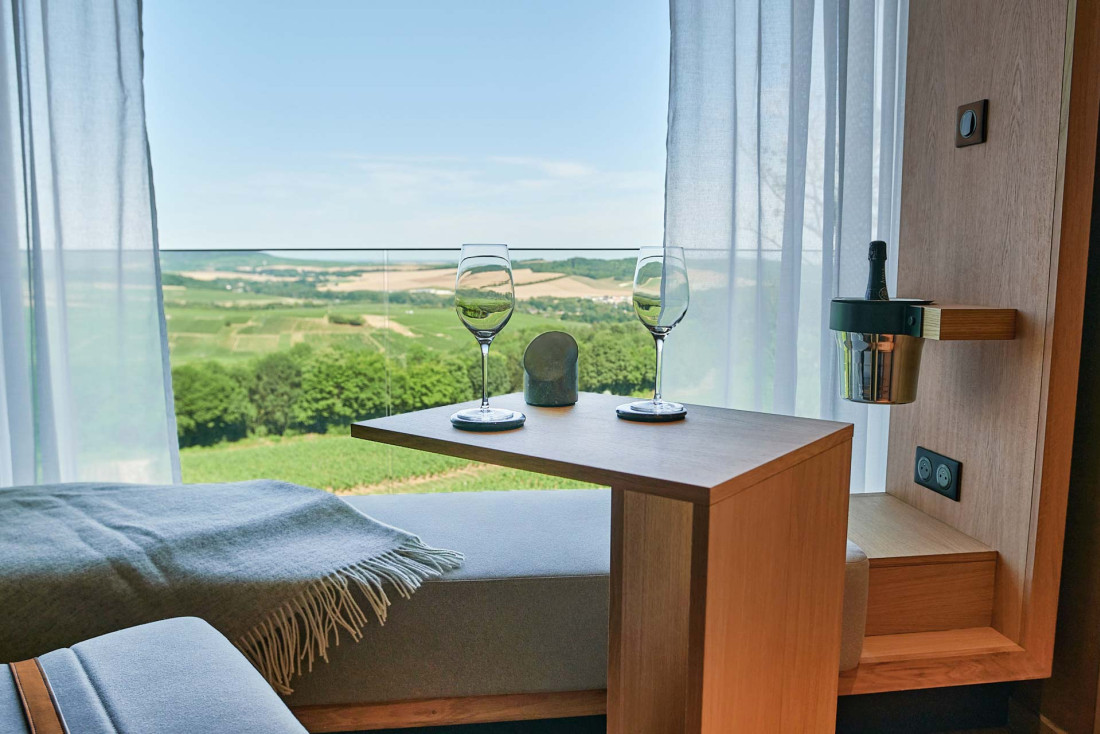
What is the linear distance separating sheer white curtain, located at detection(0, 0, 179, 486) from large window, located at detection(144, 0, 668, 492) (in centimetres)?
115

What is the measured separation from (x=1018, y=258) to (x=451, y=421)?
109 cm

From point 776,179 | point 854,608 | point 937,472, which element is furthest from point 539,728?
point 776,179

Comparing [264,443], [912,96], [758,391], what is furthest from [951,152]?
[264,443]

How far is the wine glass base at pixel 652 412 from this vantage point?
3.37ft

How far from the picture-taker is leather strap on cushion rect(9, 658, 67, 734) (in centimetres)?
73

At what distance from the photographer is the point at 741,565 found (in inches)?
32.1

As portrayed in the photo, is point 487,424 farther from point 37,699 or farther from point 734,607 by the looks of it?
point 37,699

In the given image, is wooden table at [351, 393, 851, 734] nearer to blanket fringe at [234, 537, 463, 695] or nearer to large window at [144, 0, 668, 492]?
blanket fringe at [234, 537, 463, 695]

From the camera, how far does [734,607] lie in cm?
82

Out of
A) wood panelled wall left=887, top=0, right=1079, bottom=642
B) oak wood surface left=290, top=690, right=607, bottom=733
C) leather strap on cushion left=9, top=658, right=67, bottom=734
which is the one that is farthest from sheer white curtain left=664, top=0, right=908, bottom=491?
leather strap on cushion left=9, top=658, right=67, bottom=734

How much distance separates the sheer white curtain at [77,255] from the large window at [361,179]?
45.2 inches

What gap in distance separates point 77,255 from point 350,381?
4.67ft

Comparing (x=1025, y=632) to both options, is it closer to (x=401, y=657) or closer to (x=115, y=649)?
(x=401, y=657)

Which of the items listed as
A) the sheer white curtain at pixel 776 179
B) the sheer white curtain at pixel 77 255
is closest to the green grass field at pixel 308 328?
the sheer white curtain at pixel 77 255
